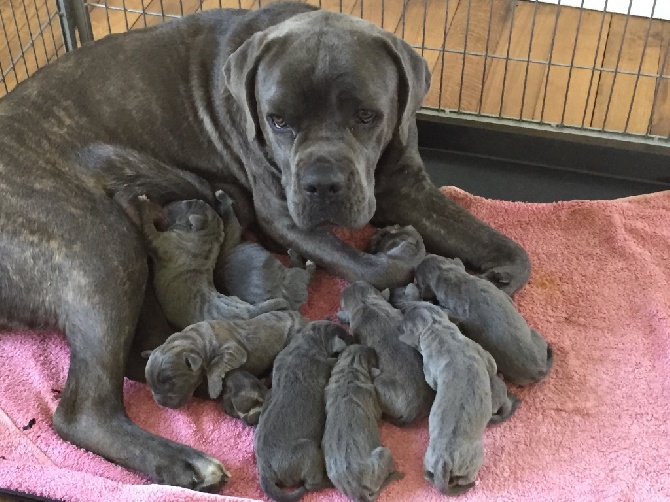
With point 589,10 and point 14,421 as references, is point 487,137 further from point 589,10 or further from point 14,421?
point 14,421

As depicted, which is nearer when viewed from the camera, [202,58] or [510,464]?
[510,464]

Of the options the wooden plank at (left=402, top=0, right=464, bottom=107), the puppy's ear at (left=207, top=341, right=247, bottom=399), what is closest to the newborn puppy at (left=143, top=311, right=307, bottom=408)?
the puppy's ear at (left=207, top=341, right=247, bottom=399)

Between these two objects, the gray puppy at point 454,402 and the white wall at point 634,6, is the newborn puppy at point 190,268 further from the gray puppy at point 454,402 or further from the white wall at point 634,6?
the white wall at point 634,6

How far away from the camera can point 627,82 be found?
346cm

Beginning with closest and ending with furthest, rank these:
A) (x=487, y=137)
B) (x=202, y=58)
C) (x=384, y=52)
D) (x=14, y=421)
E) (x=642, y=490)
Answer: (x=642, y=490), (x=14, y=421), (x=384, y=52), (x=202, y=58), (x=487, y=137)

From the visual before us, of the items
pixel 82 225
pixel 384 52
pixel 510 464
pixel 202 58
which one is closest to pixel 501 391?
pixel 510 464

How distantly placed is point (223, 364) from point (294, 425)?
0.86ft

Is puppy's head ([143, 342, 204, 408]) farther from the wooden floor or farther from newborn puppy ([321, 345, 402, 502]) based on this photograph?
the wooden floor

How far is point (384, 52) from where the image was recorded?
234cm

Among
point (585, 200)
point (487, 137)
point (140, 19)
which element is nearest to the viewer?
point (585, 200)

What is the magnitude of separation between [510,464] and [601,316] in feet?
2.06

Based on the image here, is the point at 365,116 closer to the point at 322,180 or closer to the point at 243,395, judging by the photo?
the point at 322,180

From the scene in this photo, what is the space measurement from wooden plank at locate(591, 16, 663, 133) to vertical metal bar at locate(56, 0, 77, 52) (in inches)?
78.4

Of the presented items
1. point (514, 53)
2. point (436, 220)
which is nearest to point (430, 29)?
point (514, 53)
